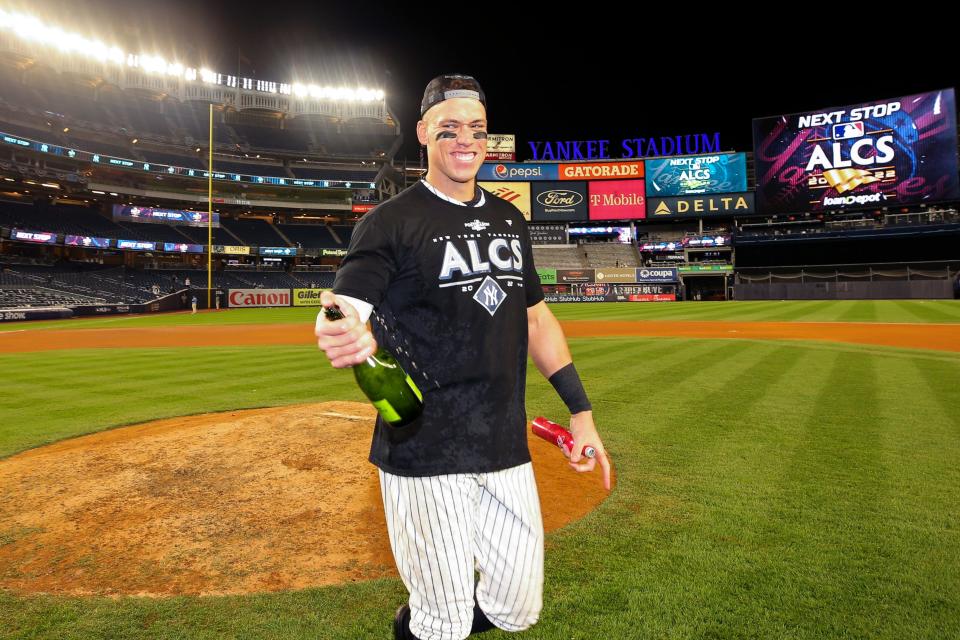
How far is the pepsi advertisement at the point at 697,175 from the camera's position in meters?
57.5

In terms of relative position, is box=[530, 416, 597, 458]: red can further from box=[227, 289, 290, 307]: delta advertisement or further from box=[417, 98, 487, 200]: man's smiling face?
box=[227, 289, 290, 307]: delta advertisement

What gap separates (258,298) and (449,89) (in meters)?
47.0

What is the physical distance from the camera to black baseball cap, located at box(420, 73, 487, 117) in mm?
2156

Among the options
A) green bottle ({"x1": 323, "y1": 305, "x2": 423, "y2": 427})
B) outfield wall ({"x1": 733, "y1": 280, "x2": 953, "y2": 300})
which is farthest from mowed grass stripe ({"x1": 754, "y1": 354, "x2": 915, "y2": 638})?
outfield wall ({"x1": 733, "y1": 280, "x2": 953, "y2": 300})

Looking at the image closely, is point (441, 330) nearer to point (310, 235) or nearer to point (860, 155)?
point (310, 235)

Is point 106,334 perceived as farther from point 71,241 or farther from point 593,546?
point 71,241

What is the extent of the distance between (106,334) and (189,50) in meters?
49.1

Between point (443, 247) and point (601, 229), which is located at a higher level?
point (601, 229)

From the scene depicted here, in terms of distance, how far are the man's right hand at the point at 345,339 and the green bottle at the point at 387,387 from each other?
0.07 meters

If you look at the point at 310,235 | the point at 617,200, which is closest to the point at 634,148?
the point at 617,200

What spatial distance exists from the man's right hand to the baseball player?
0.25 metres

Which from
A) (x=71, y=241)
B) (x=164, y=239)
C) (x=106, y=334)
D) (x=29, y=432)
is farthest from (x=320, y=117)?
(x=29, y=432)

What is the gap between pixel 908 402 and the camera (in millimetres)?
7227

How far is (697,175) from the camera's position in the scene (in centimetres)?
5916
